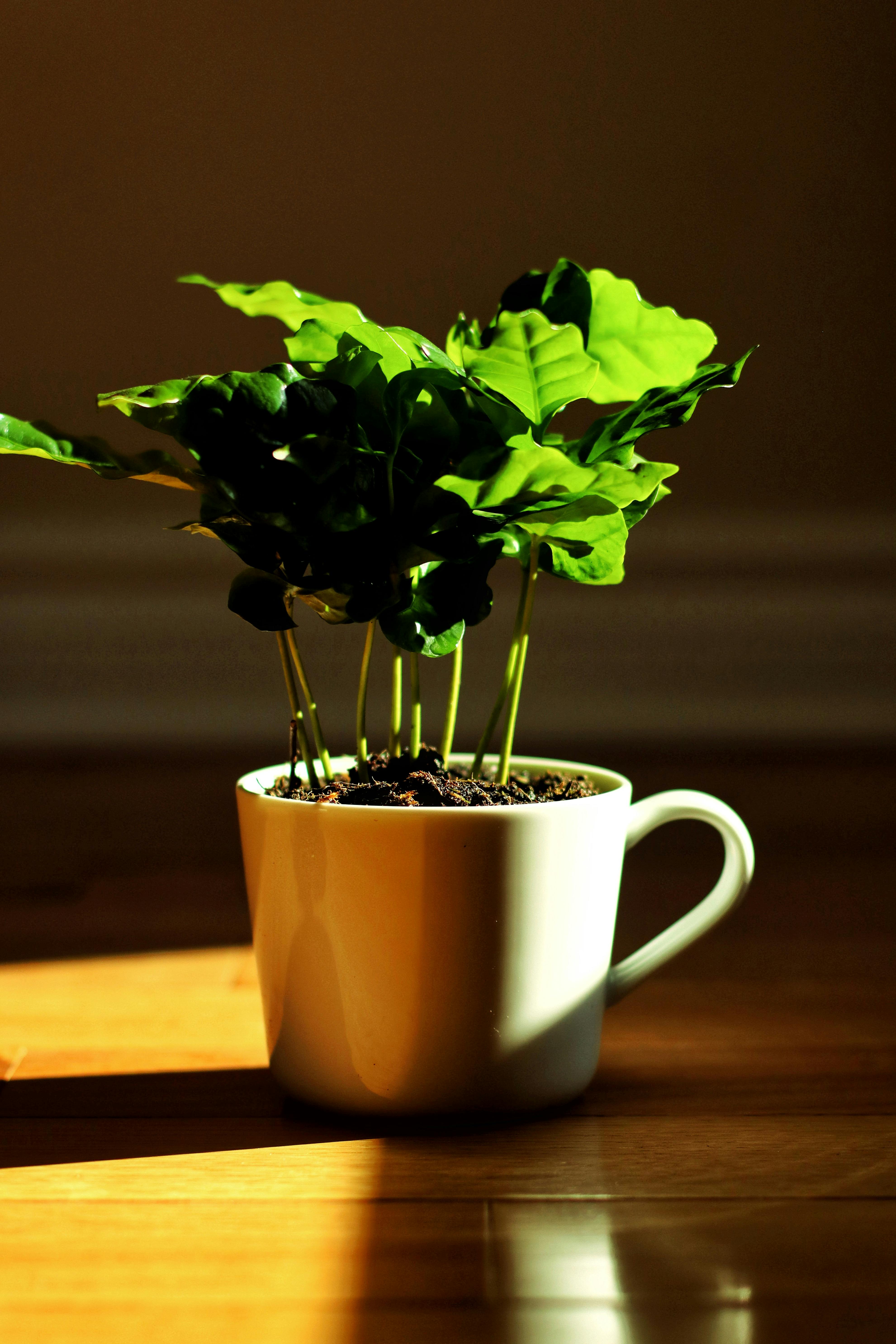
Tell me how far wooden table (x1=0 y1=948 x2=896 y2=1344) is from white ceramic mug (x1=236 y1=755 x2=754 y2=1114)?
3 centimetres

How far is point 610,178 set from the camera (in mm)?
2244

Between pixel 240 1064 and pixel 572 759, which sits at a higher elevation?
pixel 240 1064

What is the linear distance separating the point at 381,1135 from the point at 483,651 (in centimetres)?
165

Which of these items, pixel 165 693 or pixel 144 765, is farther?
pixel 165 693

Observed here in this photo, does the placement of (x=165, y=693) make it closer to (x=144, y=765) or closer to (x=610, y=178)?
(x=144, y=765)

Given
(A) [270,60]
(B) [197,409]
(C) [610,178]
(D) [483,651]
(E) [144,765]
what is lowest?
(E) [144,765]

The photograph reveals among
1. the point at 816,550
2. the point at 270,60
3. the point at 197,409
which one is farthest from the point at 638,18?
the point at 197,409

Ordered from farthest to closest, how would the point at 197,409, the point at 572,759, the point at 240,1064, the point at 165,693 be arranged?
the point at 165,693 < the point at 572,759 < the point at 240,1064 < the point at 197,409

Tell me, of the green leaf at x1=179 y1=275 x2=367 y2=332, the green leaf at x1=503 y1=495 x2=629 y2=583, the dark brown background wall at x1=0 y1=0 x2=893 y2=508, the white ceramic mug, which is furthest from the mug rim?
the dark brown background wall at x1=0 y1=0 x2=893 y2=508

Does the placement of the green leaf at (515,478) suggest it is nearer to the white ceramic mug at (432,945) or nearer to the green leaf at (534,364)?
the green leaf at (534,364)

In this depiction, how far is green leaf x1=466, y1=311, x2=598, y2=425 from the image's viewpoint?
48 cm

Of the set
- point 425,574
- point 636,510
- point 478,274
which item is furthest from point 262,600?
point 478,274

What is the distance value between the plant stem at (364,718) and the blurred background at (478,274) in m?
1.51

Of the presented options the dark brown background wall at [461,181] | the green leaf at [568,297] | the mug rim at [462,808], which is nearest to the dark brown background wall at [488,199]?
the dark brown background wall at [461,181]
